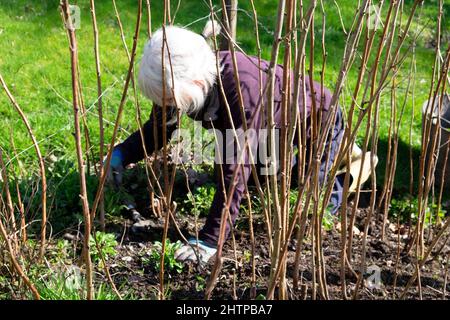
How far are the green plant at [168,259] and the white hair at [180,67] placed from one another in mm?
586

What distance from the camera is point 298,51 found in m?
1.61

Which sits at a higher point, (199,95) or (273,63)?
(273,63)

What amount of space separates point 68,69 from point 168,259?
2.47 m

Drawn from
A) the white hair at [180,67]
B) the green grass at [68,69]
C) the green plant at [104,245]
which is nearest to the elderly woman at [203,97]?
the white hair at [180,67]

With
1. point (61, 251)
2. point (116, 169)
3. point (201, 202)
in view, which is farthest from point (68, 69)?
point (61, 251)

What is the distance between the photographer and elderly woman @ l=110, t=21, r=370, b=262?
2.20 m

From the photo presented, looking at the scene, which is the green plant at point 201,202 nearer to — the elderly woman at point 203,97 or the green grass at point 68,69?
the elderly woman at point 203,97

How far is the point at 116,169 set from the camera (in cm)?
299

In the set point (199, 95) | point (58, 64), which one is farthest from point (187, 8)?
point (199, 95)

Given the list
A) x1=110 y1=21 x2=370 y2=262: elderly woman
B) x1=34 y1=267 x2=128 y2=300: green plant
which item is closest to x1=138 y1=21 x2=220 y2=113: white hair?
x1=110 y1=21 x2=370 y2=262: elderly woman
